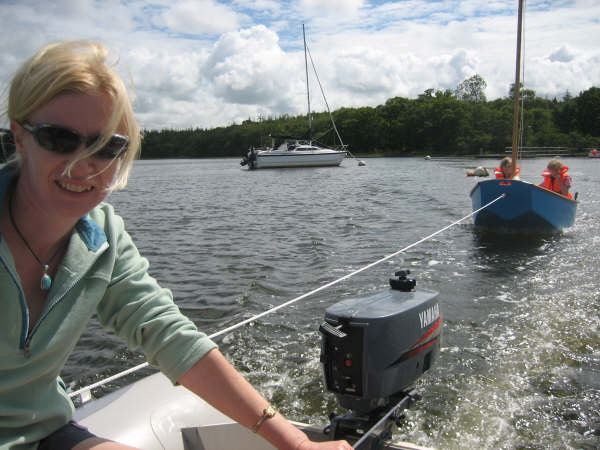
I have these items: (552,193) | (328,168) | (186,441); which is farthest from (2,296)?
(328,168)

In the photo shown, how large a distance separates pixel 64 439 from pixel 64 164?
641 mm

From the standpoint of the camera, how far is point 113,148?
1198 mm

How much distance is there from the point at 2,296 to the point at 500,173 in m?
10.2

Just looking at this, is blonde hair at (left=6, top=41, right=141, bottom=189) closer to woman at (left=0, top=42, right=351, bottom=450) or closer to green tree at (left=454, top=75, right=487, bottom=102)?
woman at (left=0, top=42, right=351, bottom=450)

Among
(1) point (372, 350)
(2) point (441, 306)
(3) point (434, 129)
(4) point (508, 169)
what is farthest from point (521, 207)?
(3) point (434, 129)

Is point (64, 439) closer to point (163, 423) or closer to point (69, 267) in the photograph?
point (69, 267)

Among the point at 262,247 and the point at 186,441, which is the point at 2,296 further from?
the point at 262,247

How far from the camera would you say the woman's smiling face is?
3.62 feet

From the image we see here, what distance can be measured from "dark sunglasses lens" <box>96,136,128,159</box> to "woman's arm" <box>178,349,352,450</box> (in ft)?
1.72

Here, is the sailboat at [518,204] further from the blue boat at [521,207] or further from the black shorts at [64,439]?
the black shorts at [64,439]

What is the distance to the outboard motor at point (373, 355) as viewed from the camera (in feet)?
7.07

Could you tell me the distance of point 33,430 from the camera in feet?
4.02

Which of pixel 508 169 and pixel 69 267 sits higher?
pixel 69 267

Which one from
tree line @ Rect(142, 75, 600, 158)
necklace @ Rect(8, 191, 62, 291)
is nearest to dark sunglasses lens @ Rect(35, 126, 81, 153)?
necklace @ Rect(8, 191, 62, 291)
